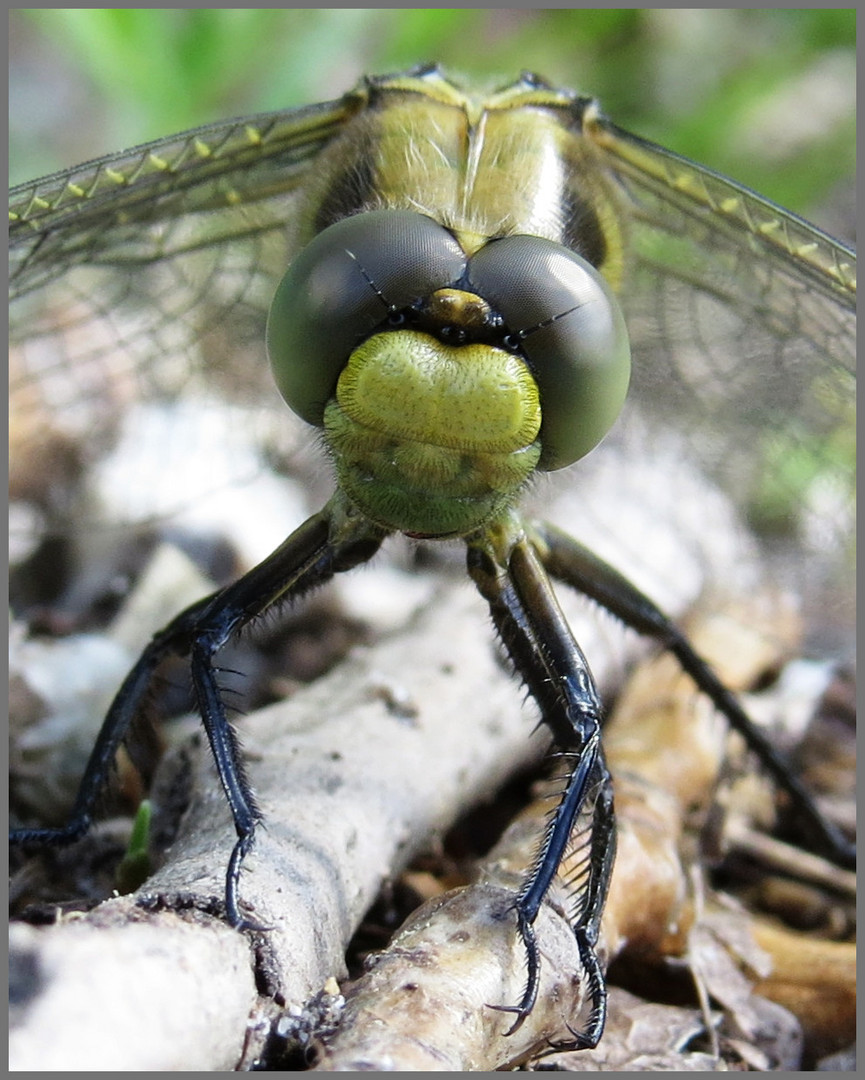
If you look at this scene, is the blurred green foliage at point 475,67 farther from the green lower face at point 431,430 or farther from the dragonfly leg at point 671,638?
the green lower face at point 431,430

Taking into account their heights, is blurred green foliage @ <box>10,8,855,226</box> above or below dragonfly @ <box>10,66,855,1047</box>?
above

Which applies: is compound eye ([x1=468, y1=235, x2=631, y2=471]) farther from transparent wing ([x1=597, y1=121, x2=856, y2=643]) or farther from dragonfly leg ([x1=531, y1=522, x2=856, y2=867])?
transparent wing ([x1=597, y1=121, x2=856, y2=643])

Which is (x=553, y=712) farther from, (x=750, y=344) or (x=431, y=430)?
(x=750, y=344)

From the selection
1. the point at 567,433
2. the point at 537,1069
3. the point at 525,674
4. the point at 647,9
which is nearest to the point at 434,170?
the point at 567,433

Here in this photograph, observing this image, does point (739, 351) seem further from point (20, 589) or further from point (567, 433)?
point (20, 589)

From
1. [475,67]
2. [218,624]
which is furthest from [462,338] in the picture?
[475,67]

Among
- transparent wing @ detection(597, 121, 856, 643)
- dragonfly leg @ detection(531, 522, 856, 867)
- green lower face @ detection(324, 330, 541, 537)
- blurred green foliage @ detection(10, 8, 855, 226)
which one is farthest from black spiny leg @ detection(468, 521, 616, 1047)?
blurred green foliage @ detection(10, 8, 855, 226)
